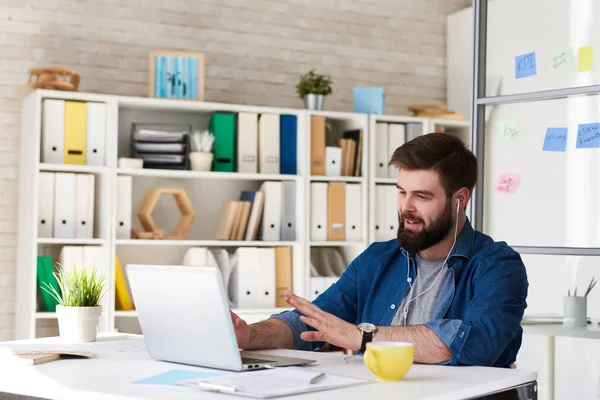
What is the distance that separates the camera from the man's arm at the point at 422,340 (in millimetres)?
2105

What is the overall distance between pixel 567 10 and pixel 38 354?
2444 mm

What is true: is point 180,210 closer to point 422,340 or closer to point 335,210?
point 335,210

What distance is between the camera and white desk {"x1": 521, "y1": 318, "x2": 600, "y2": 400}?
3291 mm

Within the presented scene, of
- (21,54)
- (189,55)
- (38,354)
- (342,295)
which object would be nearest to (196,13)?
(189,55)

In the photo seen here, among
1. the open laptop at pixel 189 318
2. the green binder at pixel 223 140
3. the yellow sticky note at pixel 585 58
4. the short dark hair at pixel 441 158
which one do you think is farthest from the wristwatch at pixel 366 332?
the green binder at pixel 223 140

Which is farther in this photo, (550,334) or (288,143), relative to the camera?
(288,143)

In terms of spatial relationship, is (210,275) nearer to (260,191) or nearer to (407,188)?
(407,188)

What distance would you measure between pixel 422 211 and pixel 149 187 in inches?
110

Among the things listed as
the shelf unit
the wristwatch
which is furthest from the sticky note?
the wristwatch

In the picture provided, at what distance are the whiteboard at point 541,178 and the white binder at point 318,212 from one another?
154cm

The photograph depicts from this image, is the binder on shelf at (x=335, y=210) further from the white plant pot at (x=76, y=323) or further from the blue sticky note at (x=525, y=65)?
the white plant pot at (x=76, y=323)

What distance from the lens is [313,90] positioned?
5.18 m

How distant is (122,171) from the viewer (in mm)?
4637

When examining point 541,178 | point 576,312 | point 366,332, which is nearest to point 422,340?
point 366,332
